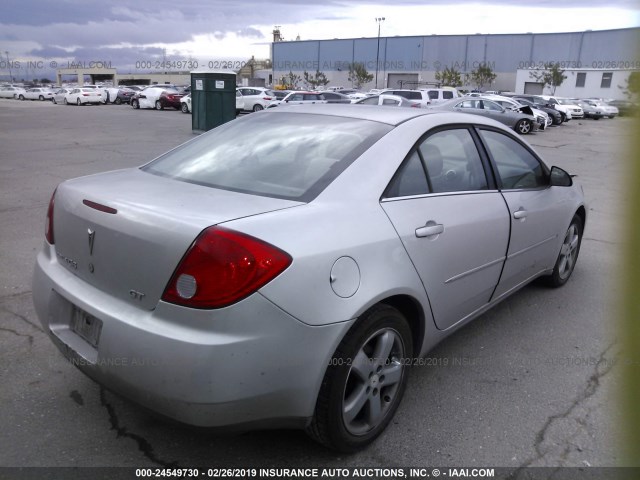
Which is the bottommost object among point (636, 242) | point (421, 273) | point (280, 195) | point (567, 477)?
point (567, 477)

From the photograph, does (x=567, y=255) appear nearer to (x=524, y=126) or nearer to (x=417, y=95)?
(x=524, y=126)

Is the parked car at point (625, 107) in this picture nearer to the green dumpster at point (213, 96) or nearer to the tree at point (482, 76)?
the green dumpster at point (213, 96)

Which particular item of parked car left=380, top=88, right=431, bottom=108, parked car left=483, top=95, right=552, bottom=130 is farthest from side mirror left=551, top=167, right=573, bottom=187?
parked car left=380, top=88, right=431, bottom=108

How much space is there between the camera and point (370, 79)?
78.0m

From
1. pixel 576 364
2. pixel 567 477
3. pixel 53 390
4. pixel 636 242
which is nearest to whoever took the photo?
pixel 636 242

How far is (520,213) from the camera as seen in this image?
3.59m

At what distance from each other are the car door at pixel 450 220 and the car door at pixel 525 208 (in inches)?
6.5

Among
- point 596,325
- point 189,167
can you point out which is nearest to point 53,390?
point 189,167

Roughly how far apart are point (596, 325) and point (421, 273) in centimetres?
217

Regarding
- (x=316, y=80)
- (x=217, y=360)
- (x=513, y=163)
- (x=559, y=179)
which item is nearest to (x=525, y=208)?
(x=513, y=163)

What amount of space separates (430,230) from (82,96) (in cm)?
4517

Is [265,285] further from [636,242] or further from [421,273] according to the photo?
[636,242]

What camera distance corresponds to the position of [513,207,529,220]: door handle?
11.6 feet

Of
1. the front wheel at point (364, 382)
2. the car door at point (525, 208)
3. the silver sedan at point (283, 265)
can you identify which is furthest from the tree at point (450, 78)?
the front wheel at point (364, 382)
